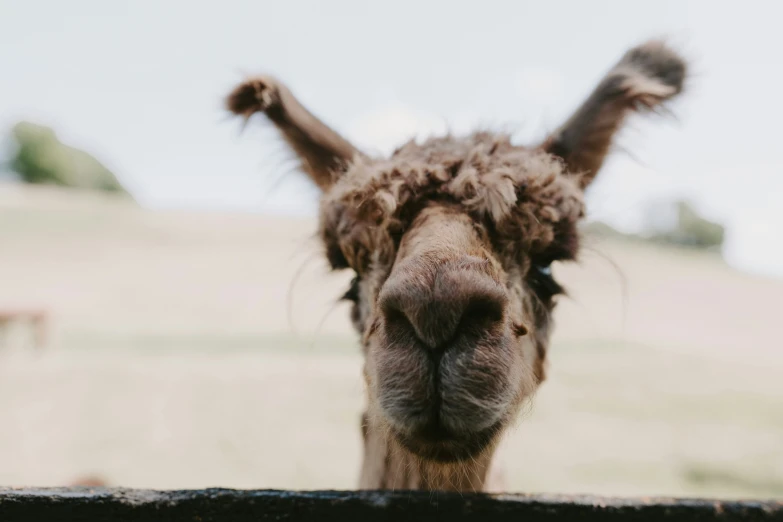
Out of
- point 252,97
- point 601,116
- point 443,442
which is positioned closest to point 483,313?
point 443,442

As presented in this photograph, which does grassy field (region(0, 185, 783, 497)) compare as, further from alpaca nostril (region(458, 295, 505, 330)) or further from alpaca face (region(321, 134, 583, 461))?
alpaca nostril (region(458, 295, 505, 330))

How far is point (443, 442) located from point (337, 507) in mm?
497

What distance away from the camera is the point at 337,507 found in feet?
4.81

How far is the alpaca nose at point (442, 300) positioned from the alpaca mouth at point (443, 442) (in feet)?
0.94

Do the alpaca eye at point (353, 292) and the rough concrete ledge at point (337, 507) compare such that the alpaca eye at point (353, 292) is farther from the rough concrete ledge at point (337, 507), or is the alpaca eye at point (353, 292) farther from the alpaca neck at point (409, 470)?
the rough concrete ledge at point (337, 507)

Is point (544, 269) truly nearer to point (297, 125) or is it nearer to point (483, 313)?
point (483, 313)

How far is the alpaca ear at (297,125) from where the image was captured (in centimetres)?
331

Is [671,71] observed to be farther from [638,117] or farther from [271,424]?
[271,424]

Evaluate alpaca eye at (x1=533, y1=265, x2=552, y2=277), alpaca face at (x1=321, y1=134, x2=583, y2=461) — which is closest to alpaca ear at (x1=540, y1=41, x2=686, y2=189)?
alpaca face at (x1=321, y1=134, x2=583, y2=461)

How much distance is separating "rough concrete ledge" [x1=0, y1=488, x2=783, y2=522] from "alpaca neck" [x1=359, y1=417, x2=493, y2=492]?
39 centimetres

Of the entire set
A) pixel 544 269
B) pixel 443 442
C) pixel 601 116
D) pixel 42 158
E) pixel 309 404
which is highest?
pixel 601 116

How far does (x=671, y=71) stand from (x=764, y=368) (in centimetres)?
1686

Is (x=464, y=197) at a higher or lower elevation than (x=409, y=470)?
higher

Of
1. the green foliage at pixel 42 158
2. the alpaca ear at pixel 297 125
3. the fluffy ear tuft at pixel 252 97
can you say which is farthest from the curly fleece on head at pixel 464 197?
the green foliage at pixel 42 158
